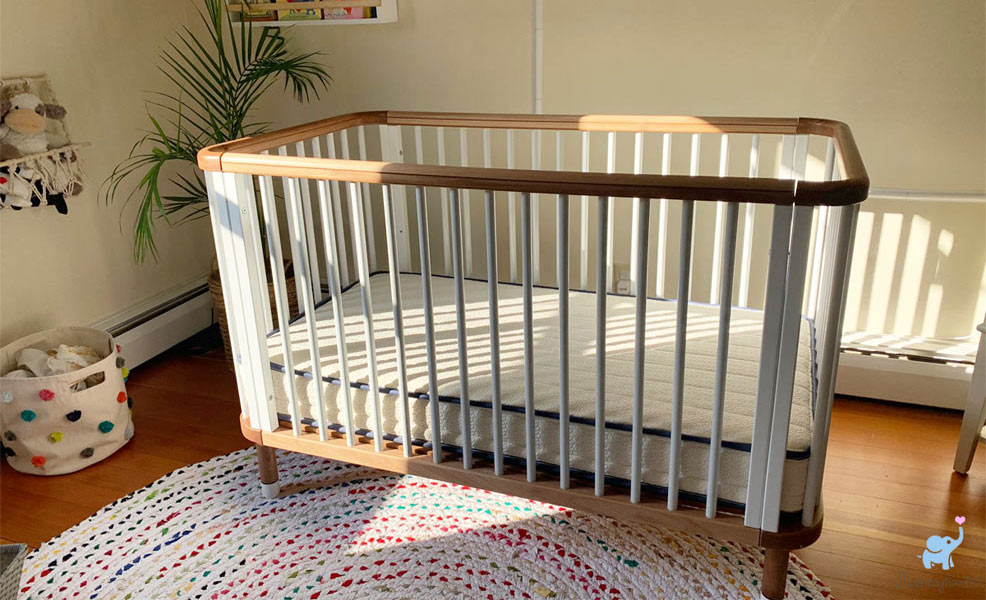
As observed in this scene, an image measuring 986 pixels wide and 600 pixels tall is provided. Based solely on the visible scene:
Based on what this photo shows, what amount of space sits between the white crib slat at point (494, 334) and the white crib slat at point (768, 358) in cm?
49

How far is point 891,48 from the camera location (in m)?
2.12

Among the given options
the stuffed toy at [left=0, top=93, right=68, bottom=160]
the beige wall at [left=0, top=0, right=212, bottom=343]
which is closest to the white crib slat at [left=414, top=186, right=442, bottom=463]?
the stuffed toy at [left=0, top=93, right=68, bottom=160]

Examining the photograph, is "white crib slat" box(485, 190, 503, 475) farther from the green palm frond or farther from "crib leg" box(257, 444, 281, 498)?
the green palm frond

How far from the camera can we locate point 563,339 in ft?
4.91

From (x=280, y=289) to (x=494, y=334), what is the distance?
0.52 metres

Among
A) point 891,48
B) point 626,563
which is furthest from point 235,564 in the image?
point 891,48

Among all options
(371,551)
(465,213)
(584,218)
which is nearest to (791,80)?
(584,218)

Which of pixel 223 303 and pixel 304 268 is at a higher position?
pixel 304 268

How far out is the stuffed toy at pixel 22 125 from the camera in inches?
85.0

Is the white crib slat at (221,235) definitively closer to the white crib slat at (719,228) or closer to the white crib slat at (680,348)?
the white crib slat at (680,348)

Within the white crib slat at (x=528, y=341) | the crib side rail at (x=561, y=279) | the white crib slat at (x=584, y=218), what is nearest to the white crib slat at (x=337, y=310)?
the crib side rail at (x=561, y=279)

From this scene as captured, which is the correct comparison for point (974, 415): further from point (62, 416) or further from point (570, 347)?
point (62, 416)

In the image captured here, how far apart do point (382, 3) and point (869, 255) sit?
1.69 metres

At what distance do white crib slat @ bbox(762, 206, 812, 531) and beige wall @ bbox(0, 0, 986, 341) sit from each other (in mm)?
1154
